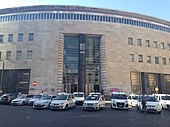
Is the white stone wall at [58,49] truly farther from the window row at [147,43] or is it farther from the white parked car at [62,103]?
the white parked car at [62,103]

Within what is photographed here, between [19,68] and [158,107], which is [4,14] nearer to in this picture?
[19,68]

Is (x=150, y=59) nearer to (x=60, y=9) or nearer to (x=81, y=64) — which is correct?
(x=81, y=64)

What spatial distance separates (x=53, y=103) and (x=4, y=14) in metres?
30.5

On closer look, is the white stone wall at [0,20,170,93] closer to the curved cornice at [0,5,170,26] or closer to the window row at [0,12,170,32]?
the window row at [0,12,170,32]

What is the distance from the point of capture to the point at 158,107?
58.0 ft

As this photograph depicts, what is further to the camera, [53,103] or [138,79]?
[138,79]

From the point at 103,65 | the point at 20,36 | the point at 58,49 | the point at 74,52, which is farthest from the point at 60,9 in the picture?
the point at 103,65

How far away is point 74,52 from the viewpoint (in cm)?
3991

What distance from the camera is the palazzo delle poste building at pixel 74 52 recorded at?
124ft

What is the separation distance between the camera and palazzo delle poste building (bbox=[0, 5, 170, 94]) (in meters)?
37.9

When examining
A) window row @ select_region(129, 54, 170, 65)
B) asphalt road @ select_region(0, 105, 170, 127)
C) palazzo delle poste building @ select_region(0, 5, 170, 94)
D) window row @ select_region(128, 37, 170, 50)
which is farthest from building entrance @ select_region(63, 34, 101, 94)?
asphalt road @ select_region(0, 105, 170, 127)

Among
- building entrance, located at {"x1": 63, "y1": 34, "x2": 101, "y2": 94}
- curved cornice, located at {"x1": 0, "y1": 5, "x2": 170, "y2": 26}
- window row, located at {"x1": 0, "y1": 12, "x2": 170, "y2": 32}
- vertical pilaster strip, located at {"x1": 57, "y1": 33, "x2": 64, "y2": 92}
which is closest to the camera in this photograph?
vertical pilaster strip, located at {"x1": 57, "y1": 33, "x2": 64, "y2": 92}

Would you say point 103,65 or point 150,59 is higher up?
point 150,59

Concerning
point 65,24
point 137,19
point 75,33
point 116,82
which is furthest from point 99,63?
point 137,19
